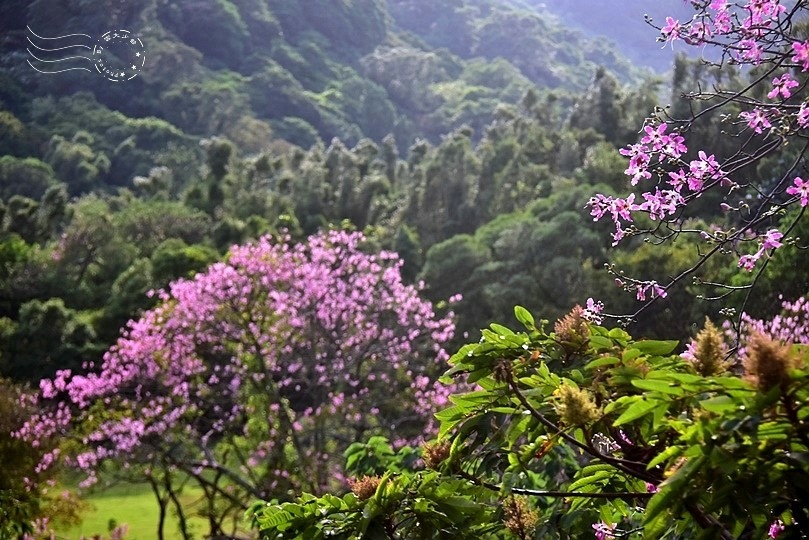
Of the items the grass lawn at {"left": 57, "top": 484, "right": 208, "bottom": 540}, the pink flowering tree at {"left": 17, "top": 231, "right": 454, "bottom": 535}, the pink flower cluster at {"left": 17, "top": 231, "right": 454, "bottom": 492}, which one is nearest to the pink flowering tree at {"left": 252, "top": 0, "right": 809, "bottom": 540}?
the pink flowering tree at {"left": 17, "top": 231, "right": 454, "bottom": 535}

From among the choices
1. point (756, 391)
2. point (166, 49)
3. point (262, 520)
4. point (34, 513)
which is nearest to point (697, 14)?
point (756, 391)

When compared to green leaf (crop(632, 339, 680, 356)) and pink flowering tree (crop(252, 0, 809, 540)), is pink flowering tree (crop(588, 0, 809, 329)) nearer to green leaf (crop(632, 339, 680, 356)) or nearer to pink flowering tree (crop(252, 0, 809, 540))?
pink flowering tree (crop(252, 0, 809, 540))

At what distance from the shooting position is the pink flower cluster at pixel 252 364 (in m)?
10.3

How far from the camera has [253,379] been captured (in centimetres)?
1106

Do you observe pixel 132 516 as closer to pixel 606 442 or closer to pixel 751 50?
pixel 606 442

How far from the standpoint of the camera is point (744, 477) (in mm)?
1398

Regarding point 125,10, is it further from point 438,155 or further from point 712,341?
point 712,341

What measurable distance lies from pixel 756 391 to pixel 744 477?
7.8 inches

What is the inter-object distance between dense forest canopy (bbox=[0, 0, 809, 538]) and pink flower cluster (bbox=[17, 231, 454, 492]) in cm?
6

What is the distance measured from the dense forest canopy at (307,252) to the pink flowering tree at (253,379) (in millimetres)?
54

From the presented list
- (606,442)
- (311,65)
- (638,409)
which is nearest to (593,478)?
(606,442)

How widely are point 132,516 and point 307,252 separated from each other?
20.5 ft

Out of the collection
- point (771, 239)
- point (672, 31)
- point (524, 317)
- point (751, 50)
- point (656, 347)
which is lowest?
point (656, 347)

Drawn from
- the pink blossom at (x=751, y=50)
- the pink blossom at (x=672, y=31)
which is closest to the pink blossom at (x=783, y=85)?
the pink blossom at (x=751, y=50)
